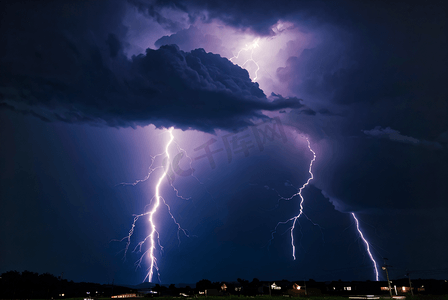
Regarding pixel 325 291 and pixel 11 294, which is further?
pixel 325 291

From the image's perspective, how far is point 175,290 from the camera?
210 ft

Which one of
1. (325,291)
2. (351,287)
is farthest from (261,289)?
(351,287)

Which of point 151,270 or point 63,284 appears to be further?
point 63,284

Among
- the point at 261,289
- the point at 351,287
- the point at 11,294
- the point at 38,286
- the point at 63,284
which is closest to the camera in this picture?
the point at 11,294

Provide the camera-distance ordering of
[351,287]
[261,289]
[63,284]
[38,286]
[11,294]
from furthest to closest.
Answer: [261,289]
[63,284]
[351,287]
[38,286]
[11,294]

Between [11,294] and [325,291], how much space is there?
55053mm

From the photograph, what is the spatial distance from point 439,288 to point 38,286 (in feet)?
245

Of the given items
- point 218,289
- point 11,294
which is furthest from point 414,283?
point 11,294

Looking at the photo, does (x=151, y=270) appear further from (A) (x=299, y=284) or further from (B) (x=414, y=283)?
(B) (x=414, y=283)

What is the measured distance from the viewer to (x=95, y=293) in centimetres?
6488

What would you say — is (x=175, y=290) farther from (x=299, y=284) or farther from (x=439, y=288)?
(x=439, y=288)

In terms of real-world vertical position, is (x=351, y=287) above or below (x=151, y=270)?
below

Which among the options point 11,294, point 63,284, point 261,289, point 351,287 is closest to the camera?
point 11,294

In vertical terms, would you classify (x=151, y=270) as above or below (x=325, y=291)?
above
